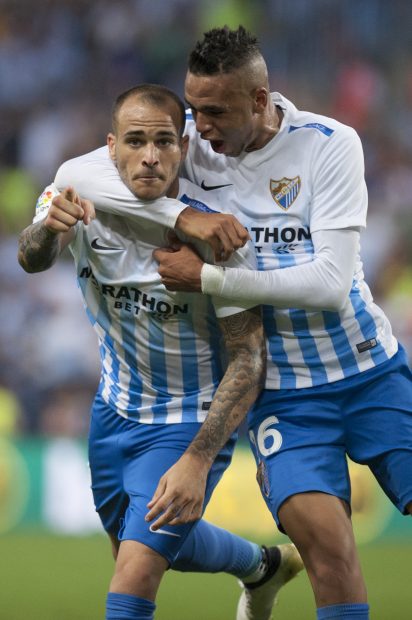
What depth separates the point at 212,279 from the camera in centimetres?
384

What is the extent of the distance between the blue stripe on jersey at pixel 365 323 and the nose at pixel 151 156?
2.93 feet

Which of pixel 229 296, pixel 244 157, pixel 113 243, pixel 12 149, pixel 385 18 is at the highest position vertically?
pixel 385 18

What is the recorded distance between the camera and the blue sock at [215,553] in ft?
14.5

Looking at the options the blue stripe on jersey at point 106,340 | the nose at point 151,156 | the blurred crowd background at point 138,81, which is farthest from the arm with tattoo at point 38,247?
the blurred crowd background at point 138,81

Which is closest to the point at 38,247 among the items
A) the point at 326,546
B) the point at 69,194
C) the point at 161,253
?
the point at 69,194

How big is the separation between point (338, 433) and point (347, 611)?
25.2 inches

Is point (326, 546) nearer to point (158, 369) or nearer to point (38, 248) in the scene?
point (158, 369)

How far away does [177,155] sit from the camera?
13.0ft

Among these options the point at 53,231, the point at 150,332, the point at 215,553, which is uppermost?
the point at 53,231

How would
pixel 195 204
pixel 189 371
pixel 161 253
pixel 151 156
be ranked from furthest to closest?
pixel 189 371, pixel 195 204, pixel 161 253, pixel 151 156

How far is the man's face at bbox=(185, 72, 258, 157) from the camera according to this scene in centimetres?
392

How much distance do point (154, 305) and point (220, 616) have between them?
7.40 feet

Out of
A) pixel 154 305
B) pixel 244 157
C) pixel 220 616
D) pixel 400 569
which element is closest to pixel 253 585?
pixel 220 616

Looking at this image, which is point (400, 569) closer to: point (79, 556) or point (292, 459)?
point (79, 556)
